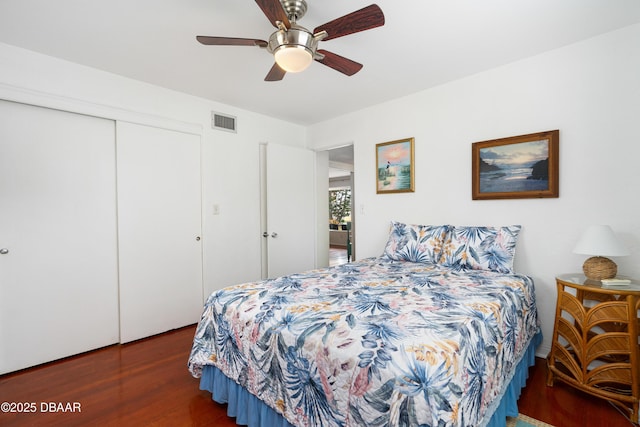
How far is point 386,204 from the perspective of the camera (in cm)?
343

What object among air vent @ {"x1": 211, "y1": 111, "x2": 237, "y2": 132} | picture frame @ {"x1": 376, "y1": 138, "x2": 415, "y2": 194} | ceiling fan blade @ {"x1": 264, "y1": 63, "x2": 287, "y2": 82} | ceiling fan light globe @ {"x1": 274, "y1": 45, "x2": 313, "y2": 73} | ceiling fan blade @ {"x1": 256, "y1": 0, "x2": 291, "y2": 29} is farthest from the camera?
air vent @ {"x1": 211, "y1": 111, "x2": 237, "y2": 132}

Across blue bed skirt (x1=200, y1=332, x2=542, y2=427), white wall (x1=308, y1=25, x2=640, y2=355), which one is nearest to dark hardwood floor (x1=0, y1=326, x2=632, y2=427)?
blue bed skirt (x1=200, y1=332, x2=542, y2=427)

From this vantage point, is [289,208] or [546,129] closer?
[546,129]

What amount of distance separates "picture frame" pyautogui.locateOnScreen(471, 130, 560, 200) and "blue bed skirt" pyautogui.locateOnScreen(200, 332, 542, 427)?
4.30 feet

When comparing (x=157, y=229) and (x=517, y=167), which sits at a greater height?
(x=517, y=167)

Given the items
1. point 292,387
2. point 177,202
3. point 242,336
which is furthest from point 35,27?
point 292,387

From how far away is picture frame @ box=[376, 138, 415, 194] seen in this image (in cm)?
319

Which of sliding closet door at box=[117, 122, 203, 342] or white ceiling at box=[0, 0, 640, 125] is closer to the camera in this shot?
white ceiling at box=[0, 0, 640, 125]

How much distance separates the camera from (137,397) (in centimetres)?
189

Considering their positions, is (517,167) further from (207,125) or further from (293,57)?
(207,125)

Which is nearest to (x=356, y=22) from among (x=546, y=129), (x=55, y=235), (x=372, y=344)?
(x=372, y=344)

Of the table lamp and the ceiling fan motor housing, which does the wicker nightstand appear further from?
the ceiling fan motor housing

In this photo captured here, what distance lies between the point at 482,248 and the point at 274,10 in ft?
7.29

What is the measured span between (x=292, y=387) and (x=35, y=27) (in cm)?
280
